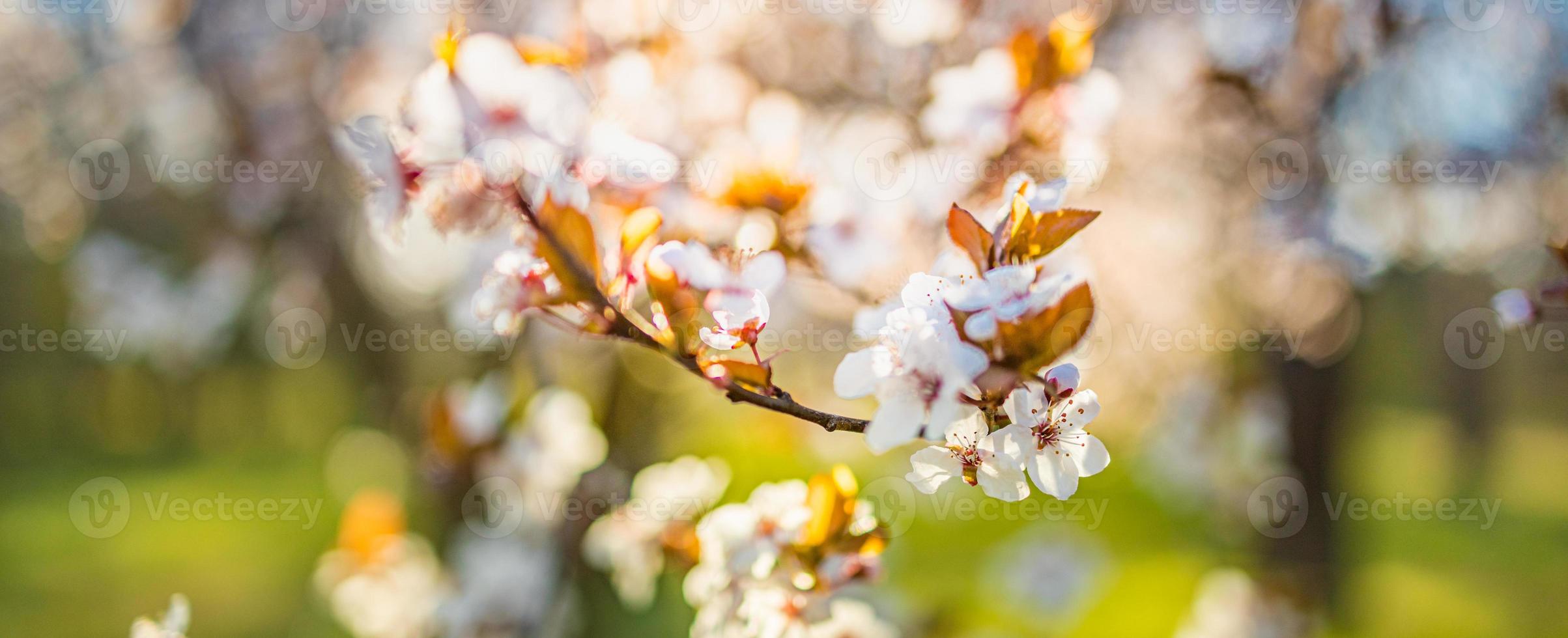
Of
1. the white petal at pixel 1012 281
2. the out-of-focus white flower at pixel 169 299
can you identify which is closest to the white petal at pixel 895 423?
the white petal at pixel 1012 281

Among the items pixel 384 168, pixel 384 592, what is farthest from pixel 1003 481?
pixel 384 592

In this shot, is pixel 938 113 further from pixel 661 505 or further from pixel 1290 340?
pixel 1290 340

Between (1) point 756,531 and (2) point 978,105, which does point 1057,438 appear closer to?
(1) point 756,531

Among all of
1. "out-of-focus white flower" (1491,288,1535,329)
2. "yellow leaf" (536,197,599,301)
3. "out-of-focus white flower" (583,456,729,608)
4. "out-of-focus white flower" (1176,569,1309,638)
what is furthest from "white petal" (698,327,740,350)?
"out-of-focus white flower" (1176,569,1309,638)

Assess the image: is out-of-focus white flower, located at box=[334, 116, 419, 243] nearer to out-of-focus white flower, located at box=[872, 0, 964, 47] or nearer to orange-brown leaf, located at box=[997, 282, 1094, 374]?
orange-brown leaf, located at box=[997, 282, 1094, 374]

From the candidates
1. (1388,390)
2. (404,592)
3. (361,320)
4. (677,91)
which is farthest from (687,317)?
(1388,390)

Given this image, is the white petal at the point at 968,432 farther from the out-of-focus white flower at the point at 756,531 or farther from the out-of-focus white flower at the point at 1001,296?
the out-of-focus white flower at the point at 756,531
